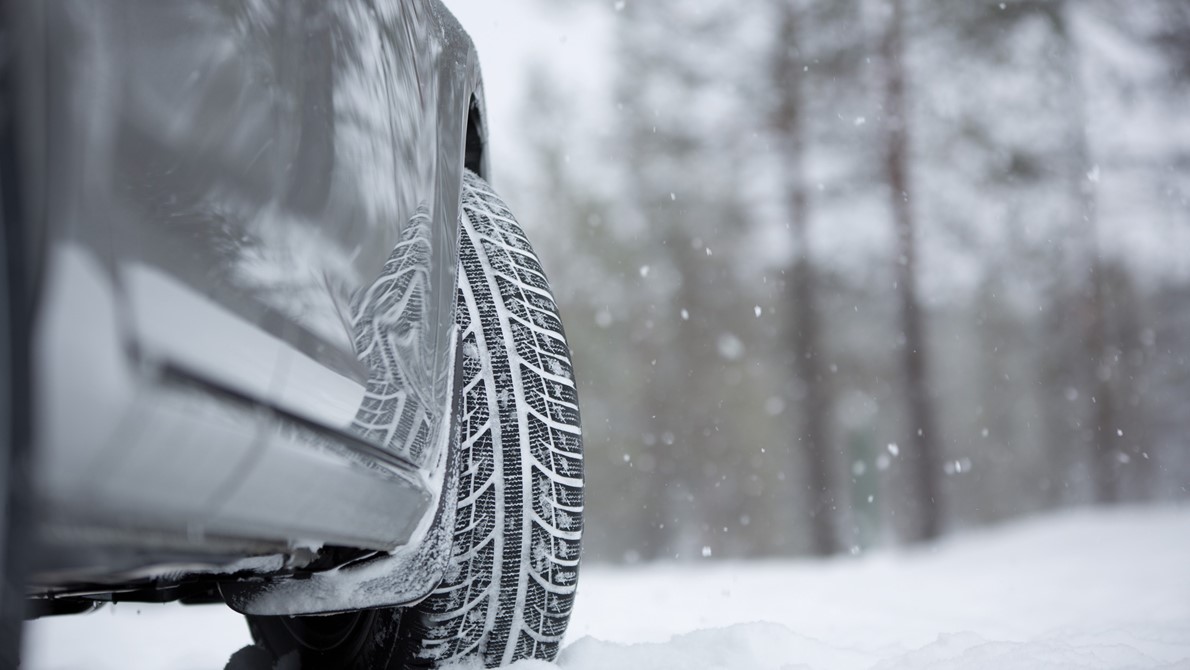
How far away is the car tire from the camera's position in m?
1.31

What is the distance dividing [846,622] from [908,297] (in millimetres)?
7451

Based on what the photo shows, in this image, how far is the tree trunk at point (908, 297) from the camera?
364 inches

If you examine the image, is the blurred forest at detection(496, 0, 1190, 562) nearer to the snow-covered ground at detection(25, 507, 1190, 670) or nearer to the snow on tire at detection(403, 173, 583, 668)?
the snow-covered ground at detection(25, 507, 1190, 670)

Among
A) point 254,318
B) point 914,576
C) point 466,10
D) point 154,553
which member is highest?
point 466,10

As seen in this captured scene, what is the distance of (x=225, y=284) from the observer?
59cm

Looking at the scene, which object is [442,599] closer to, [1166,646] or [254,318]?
[254,318]

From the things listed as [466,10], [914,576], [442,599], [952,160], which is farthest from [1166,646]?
[952,160]

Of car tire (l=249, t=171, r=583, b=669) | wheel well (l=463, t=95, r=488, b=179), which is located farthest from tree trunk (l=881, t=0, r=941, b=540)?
car tire (l=249, t=171, r=583, b=669)

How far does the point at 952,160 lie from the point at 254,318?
9.78 metres

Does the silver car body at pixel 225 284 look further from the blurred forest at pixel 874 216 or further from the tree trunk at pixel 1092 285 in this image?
the tree trunk at pixel 1092 285

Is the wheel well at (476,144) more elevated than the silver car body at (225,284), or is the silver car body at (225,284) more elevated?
the wheel well at (476,144)

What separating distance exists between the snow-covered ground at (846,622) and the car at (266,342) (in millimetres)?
113

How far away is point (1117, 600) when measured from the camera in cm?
294

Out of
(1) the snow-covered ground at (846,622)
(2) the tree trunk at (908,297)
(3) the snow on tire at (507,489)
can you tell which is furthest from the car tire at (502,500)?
(2) the tree trunk at (908,297)
